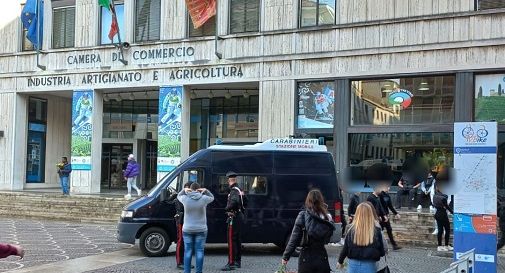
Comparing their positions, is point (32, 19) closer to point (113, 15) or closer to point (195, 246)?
point (113, 15)

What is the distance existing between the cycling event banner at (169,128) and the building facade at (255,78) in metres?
0.19

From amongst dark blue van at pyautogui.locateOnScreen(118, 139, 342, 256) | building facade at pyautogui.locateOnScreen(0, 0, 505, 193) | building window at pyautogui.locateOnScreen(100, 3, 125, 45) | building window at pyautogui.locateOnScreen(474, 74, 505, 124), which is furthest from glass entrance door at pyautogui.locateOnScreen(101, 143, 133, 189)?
building window at pyautogui.locateOnScreen(474, 74, 505, 124)

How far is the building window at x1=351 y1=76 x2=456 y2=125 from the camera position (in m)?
18.9

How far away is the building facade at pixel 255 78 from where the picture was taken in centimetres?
1867

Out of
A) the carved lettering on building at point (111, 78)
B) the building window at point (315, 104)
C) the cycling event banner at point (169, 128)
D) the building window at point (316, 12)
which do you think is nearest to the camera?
the building window at point (315, 104)

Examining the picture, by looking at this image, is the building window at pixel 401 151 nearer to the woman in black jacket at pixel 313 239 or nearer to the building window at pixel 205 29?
the building window at pixel 205 29

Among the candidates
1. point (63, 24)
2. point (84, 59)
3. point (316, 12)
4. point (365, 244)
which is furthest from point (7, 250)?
point (63, 24)

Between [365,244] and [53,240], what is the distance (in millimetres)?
11443

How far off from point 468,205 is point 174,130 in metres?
14.7

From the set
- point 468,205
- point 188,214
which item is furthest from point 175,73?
point 468,205

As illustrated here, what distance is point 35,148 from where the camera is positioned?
92.0 feet

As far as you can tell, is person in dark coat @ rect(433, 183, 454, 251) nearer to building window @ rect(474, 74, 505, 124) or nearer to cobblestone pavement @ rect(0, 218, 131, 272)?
building window @ rect(474, 74, 505, 124)

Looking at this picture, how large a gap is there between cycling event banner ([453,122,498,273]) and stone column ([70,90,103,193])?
17640mm

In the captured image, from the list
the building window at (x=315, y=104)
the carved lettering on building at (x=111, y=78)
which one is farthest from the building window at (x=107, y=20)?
the building window at (x=315, y=104)
